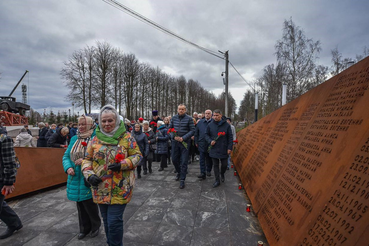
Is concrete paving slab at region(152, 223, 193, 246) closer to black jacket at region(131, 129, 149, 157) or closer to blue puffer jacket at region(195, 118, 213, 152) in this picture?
blue puffer jacket at region(195, 118, 213, 152)

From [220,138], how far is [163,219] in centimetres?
239

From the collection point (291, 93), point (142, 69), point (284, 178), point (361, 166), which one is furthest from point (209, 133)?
point (142, 69)

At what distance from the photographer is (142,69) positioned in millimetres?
29719

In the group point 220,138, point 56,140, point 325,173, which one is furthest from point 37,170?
point 325,173

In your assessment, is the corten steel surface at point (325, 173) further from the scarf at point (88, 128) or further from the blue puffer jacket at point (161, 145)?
the blue puffer jacket at point (161, 145)

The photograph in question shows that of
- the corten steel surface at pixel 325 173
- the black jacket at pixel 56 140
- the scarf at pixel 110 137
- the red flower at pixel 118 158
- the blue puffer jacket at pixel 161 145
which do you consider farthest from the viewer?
the blue puffer jacket at pixel 161 145

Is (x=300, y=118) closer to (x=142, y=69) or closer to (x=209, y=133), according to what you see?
(x=209, y=133)

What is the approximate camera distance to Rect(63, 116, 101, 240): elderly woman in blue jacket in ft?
8.84

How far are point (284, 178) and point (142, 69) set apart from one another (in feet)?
96.8

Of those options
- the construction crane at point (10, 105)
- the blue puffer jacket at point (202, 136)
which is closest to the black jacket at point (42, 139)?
the blue puffer jacket at point (202, 136)

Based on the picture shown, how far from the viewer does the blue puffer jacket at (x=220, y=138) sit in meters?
4.92

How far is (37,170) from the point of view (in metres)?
4.64

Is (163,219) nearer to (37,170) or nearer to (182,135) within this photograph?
(182,135)

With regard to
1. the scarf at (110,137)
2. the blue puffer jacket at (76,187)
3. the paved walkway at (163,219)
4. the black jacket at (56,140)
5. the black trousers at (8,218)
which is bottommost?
the paved walkway at (163,219)
